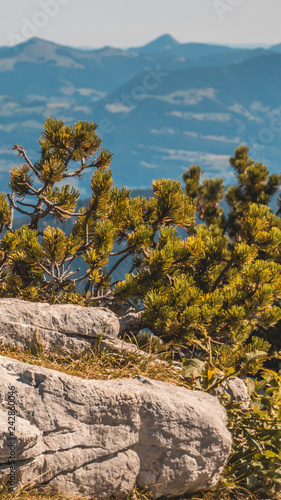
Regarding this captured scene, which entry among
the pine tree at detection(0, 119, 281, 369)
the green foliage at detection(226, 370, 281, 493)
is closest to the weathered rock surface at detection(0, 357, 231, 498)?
the green foliage at detection(226, 370, 281, 493)

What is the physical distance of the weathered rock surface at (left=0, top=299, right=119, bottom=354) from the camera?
18.5 ft

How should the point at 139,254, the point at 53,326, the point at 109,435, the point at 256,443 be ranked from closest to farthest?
the point at 109,435
the point at 256,443
the point at 53,326
the point at 139,254

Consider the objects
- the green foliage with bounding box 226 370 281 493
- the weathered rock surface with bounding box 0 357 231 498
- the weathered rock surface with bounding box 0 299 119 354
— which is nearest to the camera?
the weathered rock surface with bounding box 0 357 231 498

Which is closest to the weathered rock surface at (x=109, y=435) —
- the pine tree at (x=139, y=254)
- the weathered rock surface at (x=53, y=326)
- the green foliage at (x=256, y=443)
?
the green foliage at (x=256, y=443)

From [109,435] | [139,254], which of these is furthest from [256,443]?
[139,254]

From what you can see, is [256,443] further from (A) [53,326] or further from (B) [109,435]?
(A) [53,326]

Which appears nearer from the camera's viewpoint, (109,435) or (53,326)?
(109,435)

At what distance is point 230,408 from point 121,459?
5.51 feet

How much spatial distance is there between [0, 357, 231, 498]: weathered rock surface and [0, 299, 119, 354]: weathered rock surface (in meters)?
0.72

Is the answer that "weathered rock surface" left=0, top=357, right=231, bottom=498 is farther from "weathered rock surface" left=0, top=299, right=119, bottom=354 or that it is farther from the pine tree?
the pine tree

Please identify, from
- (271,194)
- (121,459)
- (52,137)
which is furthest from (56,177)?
(271,194)

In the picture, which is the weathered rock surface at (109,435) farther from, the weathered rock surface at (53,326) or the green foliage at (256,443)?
the weathered rock surface at (53,326)

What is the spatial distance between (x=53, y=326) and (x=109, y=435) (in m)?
1.53

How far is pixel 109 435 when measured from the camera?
15.5 feet
